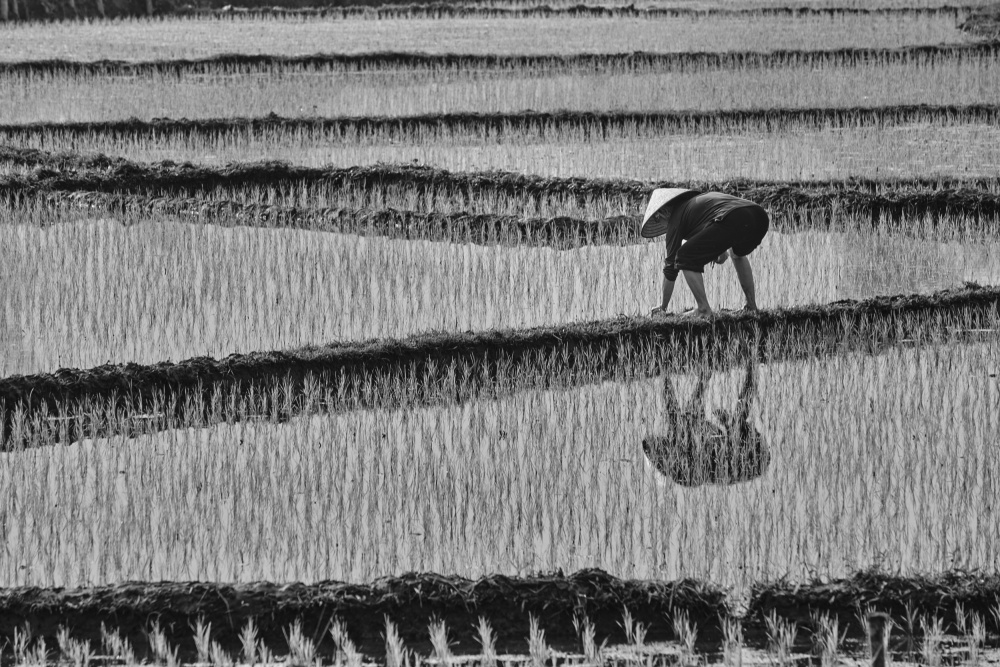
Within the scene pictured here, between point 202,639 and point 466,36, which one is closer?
point 202,639

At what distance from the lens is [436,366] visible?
4.68 meters

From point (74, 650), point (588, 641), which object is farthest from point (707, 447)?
point (74, 650)

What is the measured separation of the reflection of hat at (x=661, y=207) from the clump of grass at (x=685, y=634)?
2298mm

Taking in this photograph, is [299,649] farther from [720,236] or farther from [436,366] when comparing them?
[720,236]

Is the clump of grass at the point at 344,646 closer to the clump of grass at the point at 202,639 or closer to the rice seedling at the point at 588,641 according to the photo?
the clump of grass at the point at 202,639

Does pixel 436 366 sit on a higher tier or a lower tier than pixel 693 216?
lower

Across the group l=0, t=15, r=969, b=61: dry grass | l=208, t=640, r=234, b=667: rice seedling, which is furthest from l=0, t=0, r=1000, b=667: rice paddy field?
l=0, t=15, r=969, b=61: dry grass

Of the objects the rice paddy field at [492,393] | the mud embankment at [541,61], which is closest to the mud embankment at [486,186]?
the rice paddy field at [492,393]

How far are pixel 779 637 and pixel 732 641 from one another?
14 cm

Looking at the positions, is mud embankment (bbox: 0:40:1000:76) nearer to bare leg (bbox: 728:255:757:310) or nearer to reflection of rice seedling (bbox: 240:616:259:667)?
bare leg (bbox: 728:255:757:310)

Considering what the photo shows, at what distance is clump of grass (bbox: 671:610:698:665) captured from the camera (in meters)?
2.57

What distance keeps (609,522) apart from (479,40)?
1162 cm

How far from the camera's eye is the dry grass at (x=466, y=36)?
1327cm

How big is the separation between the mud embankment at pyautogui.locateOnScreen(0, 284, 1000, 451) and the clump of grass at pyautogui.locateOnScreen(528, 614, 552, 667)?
1702 millimetres
